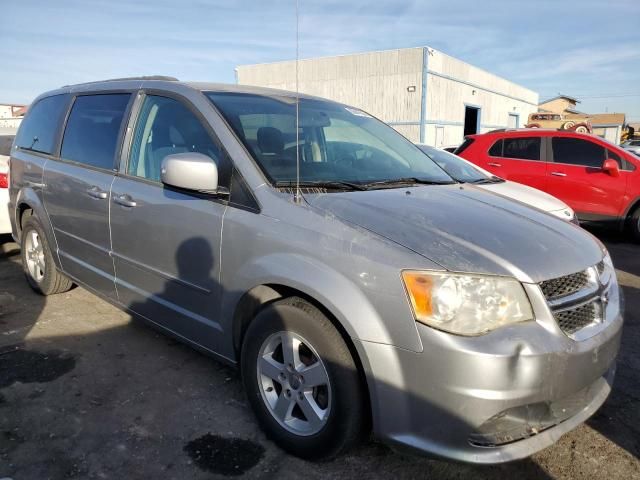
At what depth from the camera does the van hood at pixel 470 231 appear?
75.4 inches

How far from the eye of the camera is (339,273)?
199 centimetres

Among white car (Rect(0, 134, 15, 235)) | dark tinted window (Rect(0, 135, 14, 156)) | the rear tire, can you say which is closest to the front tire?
the rear tire

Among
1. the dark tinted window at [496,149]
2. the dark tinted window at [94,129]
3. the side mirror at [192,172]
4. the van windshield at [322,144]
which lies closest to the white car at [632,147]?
the dark tinted window at [496,149]

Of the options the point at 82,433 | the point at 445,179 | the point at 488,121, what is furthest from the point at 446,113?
the point at 82,433

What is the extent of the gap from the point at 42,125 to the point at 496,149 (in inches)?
272

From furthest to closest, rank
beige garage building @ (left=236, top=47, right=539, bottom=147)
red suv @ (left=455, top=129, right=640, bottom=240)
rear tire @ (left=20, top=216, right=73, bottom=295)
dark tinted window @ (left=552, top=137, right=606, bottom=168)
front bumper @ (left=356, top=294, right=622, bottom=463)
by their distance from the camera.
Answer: beige garage building @ (left=236, top=47, right=539, bottom=147) < dark tinted window @ (left=552, top=137, right=606, bottom=168) < red suv @ (left=455, top=129, right=640, bottom=240) < rear tire @ (left=20, top=216, right=73, bottom=295) < front bumper @ (left=356, top=294, right=622, bottom=463)

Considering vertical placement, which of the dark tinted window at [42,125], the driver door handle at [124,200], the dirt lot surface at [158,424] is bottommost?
the dirt lot surface at [158,424]

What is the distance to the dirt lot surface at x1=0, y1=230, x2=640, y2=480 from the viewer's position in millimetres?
2225

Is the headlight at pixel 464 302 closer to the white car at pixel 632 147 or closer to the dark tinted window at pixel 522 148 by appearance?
the dark tinted window at pixel 522 148

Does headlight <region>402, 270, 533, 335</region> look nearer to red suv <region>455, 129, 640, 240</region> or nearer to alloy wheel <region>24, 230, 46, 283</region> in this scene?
alloy wheel <region>24, 230, 46, 283</region>

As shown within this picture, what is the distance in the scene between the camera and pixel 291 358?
7.25 ft

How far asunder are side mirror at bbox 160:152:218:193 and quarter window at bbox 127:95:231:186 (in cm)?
28

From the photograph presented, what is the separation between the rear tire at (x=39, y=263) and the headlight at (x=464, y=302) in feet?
11.1

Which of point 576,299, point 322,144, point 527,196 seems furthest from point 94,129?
point 527,196
